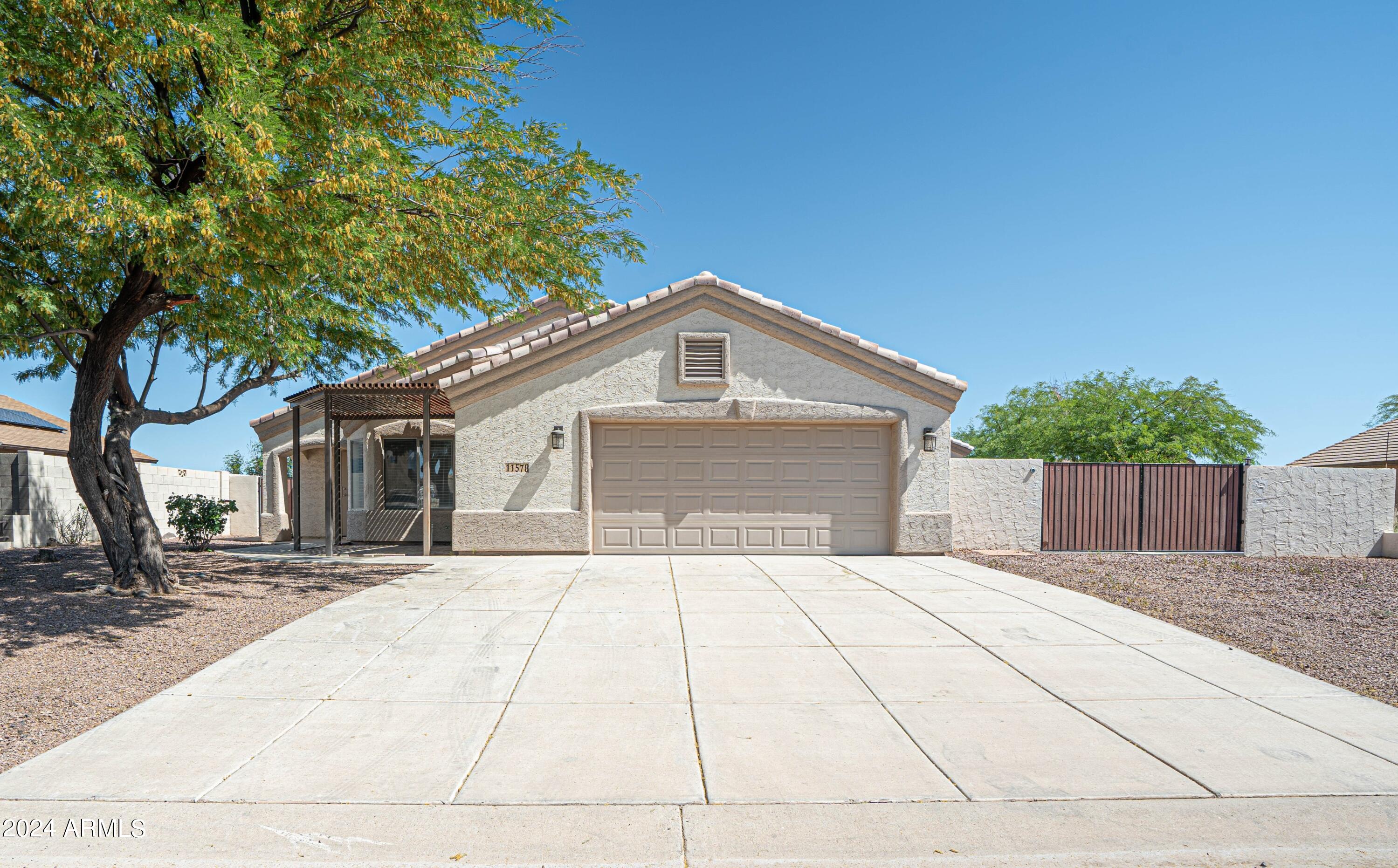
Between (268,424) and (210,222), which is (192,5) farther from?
(268,424)

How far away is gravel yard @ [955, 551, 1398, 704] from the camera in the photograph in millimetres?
6152

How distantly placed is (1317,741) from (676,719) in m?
3.97

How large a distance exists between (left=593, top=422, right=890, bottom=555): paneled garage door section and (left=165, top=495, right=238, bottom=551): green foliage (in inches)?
293

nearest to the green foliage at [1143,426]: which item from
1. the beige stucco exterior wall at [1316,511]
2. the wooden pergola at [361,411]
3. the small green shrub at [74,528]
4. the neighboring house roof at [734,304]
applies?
the beige stucco exterior wall at [1316,511]

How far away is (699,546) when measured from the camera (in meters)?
12.3

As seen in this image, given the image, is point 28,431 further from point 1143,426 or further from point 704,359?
point 1143,426

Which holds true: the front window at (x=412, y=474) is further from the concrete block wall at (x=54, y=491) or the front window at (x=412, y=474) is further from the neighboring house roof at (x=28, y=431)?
the neighboring house roof at (x=28, y=431)

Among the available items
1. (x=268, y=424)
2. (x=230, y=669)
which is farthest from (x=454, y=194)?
(x=268, y=424)

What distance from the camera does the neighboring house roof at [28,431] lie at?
20.1 m

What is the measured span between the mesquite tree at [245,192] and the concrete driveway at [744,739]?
12.2 ft

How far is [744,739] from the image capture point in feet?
14.1

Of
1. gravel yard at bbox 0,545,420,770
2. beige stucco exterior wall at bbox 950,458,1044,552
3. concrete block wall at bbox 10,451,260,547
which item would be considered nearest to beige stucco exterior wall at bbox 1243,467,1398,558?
beige stucco exterior wall at bbox 950,458,1044,552

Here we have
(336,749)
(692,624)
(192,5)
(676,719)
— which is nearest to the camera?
(336,749)

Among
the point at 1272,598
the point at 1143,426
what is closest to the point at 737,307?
the point at 1272,598
